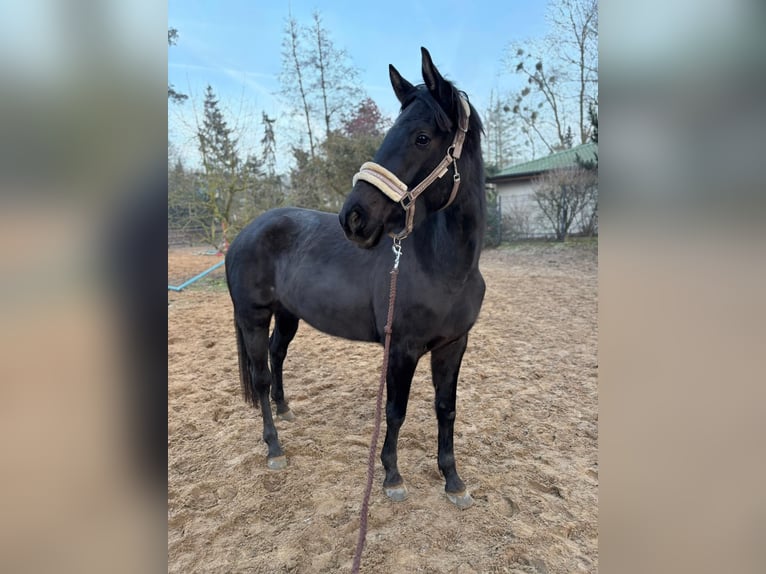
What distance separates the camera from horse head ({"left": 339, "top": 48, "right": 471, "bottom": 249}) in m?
1.86

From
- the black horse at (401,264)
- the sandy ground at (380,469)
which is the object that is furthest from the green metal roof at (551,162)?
the black horse at (401,264)

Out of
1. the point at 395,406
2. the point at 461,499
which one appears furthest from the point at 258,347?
the point at 461,499

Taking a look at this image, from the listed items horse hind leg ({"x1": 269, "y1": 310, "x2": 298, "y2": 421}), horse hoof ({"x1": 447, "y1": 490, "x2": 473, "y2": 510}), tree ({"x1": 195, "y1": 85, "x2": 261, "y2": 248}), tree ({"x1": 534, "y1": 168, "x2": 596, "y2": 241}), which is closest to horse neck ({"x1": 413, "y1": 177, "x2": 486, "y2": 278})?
horse hoof ({"x1": 447, "y1": 490, "x2": 473, "y2": 510})

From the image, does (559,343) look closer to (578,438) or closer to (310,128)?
(578,438)

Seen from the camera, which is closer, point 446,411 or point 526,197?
point 446,411

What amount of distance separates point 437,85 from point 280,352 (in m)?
2.52

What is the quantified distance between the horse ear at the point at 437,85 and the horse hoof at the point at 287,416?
265cm

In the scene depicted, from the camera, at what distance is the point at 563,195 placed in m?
14.2

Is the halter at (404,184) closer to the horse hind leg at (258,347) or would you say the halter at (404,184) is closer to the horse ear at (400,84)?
the horse ear at (400,84)

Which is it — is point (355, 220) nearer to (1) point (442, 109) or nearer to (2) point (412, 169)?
(2) point (412, 169)

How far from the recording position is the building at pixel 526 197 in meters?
15.2

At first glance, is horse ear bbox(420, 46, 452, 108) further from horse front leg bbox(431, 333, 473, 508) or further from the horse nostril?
horse front leg bbox(431, 333, 473, 508)
